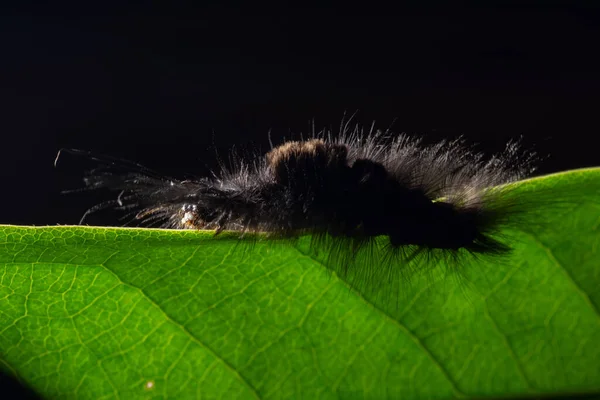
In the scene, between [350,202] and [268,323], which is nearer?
[268,323]

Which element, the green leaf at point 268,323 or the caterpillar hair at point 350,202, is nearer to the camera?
the green leaf at point 268,323

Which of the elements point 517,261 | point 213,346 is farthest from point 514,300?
point 213,346

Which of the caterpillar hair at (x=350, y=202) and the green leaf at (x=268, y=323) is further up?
the caterpillar hair at (x=350, y=202)

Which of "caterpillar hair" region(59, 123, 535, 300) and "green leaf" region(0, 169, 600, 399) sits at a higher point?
"caterpillar hair" region(59, 123, 535, 300)

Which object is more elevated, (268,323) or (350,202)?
(350,202)

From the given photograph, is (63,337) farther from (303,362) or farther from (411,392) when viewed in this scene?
(411,392)
